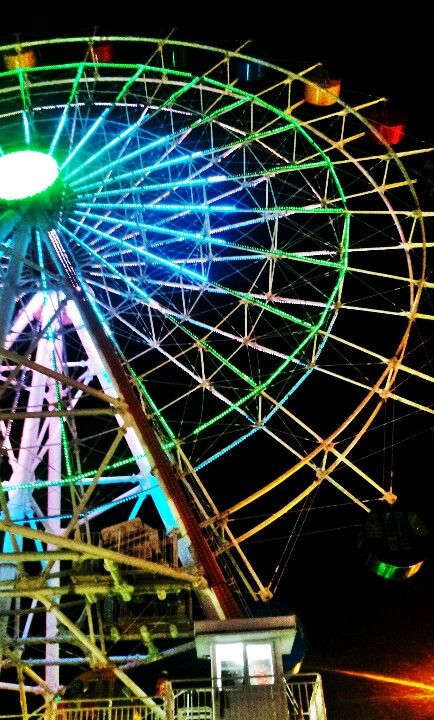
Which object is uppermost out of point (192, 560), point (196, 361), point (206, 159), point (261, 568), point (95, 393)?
point (206, 159)

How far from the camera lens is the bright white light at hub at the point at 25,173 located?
19938 millimetres

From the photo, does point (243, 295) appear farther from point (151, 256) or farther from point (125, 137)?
point (125, 137)

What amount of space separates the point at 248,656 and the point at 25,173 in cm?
1362

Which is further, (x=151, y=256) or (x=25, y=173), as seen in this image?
(x=151, y=256)

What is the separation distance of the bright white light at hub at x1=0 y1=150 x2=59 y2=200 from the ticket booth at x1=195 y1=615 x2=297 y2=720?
38.3 feet

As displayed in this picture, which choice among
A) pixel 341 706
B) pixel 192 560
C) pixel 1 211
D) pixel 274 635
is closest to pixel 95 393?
pixel 192 560

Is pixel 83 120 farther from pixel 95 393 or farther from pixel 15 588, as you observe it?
pixel 15 588

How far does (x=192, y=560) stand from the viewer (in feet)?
49.8

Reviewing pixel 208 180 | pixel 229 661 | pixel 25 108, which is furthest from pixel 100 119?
pixel 229 661

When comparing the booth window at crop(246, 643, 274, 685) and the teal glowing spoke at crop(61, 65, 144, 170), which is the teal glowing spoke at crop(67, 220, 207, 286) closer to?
the teal glowing spoke at crop(61, 65, 144, 170)

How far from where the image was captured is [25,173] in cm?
2077

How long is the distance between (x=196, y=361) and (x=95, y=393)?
9.86 meters

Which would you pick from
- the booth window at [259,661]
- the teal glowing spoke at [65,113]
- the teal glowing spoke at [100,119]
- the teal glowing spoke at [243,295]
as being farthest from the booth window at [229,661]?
the teal glowing spoke at [65,113]

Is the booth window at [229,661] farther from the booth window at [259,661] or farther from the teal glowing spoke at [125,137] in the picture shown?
the teal glowing spoke at [125,137]
